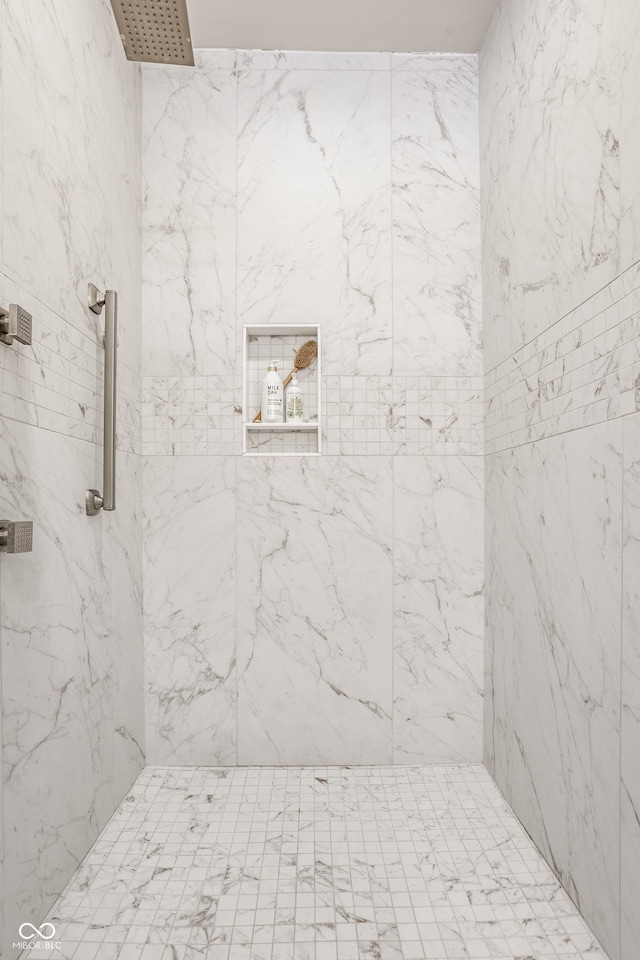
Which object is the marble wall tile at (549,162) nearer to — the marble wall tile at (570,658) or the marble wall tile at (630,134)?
the marble wall tile at (630,134)

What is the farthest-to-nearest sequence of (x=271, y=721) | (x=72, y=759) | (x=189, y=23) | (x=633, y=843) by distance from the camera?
1. (x=271, y=721)
2. (x=189, y=23)
3. (x=72, y=759)
4. (x=633, y=843)

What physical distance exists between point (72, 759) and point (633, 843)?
124 centimetres

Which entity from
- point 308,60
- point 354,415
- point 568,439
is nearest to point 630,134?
point 568,439

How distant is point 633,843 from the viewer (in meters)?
1.18

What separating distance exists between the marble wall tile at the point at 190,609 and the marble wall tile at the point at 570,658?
3.12ft

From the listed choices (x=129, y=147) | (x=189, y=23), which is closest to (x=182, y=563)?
(x=129, y=147)

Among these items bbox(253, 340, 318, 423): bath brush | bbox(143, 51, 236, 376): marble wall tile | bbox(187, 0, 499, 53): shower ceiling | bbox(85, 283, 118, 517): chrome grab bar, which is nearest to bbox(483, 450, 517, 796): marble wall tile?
bbox(253, 340, 318, 423): bath brush

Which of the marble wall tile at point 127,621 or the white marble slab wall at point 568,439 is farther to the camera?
the marble wall tile at point 127,621

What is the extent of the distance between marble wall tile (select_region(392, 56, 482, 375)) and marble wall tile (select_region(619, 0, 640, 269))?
1.03 m

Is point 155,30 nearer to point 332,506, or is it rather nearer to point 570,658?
point 332,506

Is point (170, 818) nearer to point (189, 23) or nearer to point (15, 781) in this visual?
point (15, 781)

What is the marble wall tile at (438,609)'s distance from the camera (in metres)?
2.22

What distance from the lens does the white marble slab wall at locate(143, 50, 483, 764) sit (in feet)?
7.28

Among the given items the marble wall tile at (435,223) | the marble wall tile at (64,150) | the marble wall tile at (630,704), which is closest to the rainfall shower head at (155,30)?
the marble wall tile at (64,150)
